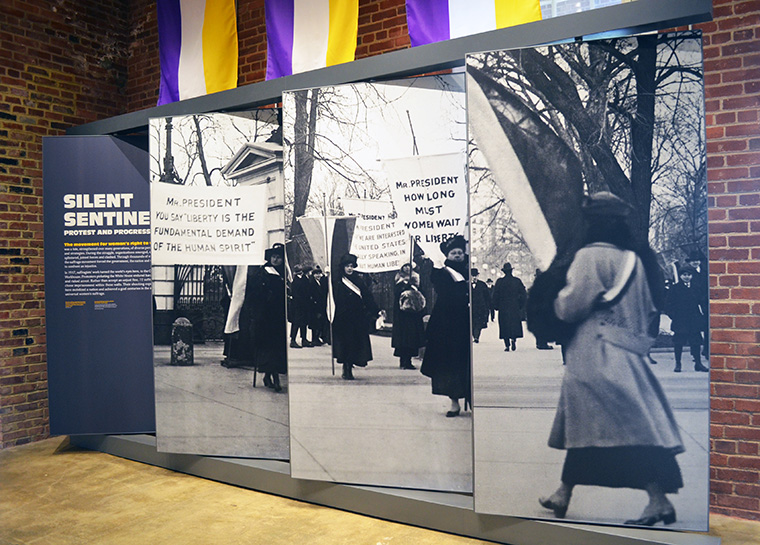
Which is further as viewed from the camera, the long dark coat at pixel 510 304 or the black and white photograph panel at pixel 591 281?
the long dark coat at pixel 510 304

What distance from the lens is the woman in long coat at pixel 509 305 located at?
2.85 m

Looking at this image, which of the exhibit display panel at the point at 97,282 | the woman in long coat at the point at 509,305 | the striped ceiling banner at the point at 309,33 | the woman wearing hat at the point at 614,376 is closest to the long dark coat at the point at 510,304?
the woman in long coat at the point at 509,305

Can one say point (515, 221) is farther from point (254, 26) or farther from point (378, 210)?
point (254, 26)

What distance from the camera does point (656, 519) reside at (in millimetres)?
2648

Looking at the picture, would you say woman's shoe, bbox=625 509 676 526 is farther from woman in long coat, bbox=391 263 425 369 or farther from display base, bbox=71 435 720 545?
woman in long coat, bbox=391 263 425 369

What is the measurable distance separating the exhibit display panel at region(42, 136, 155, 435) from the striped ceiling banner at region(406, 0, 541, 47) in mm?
2299

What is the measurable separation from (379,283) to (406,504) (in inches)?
Answer: 48.3

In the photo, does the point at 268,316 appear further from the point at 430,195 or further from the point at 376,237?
the point at 430,195

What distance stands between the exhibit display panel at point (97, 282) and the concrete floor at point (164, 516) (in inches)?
20.2

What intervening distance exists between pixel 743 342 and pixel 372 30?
133 inches

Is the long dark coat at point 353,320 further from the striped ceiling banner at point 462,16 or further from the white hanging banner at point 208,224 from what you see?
the striped ceiling banner at point 462,16

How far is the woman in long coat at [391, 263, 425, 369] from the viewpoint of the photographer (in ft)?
10.6

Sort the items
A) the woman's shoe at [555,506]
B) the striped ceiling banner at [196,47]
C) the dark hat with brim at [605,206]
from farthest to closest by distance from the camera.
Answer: the striped ceiling banner at [196,47]
the woman's shoe at [555,506]
the dark hat with brim at [605,206]

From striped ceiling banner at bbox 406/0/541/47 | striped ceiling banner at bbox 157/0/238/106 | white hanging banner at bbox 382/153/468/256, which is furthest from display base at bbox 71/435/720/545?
striped ceiling banner at bbox 157/0/238/106
